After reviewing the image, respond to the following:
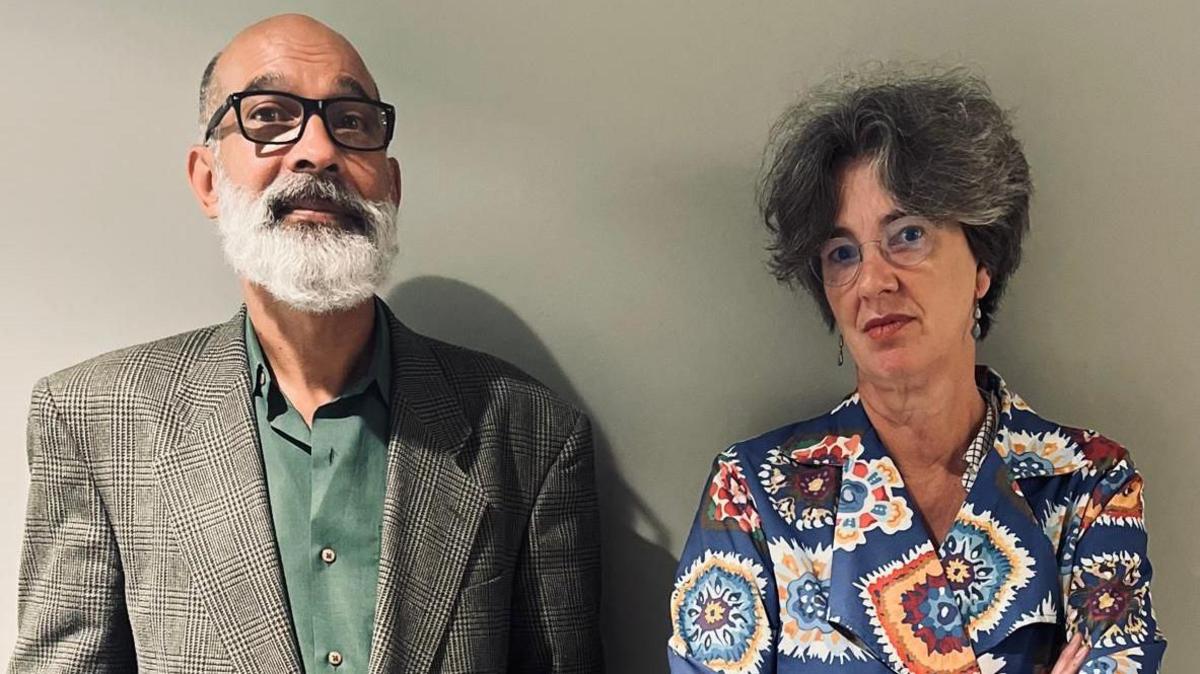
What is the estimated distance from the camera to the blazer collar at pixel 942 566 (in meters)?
1.41

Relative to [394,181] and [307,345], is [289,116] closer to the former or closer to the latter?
[394,181]

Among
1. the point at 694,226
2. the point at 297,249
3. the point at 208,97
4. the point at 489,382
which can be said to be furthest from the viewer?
the point at 694,226

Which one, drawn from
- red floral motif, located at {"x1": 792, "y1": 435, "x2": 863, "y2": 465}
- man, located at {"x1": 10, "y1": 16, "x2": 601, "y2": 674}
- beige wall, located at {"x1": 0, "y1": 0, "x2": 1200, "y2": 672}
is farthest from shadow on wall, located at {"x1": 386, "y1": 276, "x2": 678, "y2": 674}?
red floral motif, located at {"x1": 792, "y1": 435, "x2": 863, "y2": 465}

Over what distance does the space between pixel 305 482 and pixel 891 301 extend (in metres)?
0.79

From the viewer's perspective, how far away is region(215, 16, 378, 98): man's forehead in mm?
1443

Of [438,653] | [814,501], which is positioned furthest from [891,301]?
[438,653]

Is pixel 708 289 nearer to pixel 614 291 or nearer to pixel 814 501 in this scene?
pixel 614 291

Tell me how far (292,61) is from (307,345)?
361 millimetres

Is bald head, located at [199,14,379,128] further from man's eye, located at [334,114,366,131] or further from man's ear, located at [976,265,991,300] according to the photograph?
man's ear, located at [976,265,991,300]

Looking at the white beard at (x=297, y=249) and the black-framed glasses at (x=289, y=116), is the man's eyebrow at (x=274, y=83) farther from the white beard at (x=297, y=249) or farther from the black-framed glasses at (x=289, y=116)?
Result: the white beard at (x=297, y=249)

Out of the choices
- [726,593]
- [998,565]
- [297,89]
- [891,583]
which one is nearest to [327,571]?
[726,593]

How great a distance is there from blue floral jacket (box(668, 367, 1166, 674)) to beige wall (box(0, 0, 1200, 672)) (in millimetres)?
311

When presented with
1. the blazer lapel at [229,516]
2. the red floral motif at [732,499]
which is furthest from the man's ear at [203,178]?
the red floral motif at [732,499]

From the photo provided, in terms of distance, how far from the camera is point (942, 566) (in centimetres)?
145
